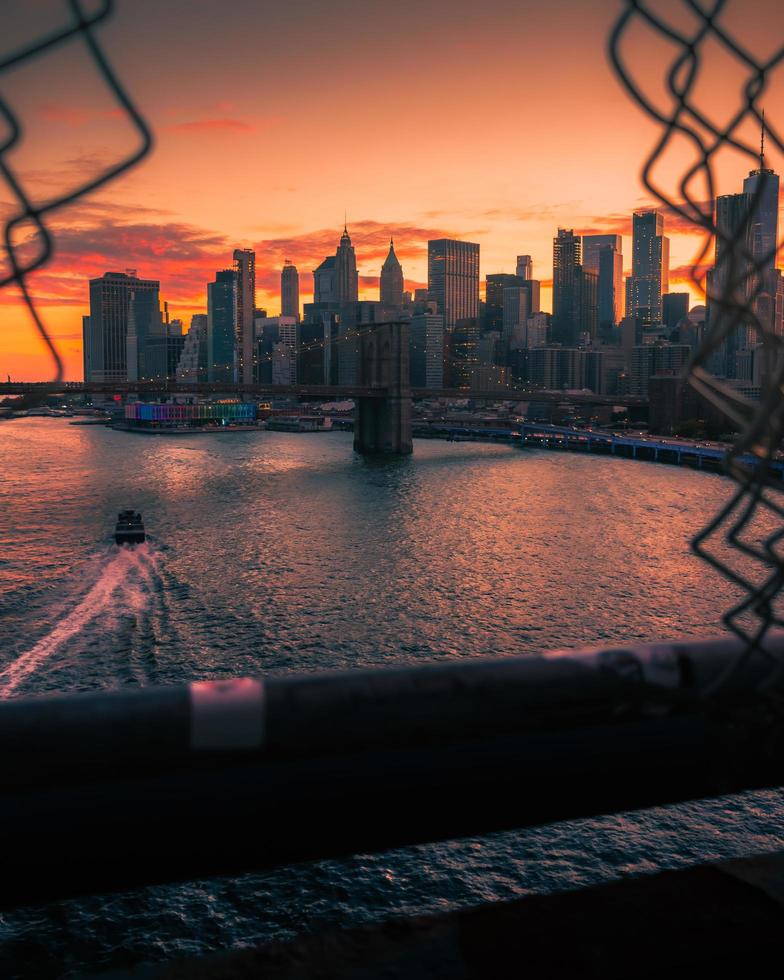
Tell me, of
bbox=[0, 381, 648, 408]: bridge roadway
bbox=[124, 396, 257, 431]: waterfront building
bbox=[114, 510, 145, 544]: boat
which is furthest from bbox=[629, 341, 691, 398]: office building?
bbox=[114, 510, 145, 544]: boat

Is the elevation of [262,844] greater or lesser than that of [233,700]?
lesser

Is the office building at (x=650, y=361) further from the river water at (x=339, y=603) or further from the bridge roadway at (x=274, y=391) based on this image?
the river water at (x=339, y=603)

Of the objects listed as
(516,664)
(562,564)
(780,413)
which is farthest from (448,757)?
(562,564)

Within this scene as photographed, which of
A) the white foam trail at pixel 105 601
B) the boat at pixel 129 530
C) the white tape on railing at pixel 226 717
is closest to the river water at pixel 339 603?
the white foam trail at pixel 105 601

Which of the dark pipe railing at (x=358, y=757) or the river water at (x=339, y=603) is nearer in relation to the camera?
the dark pipe railing at (x=358, y=757)

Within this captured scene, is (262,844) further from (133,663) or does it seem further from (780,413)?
(133,663)

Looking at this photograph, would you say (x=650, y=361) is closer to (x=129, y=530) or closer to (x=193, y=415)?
(x=193, y=415)
